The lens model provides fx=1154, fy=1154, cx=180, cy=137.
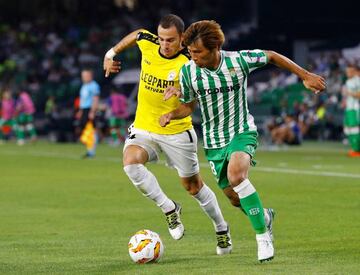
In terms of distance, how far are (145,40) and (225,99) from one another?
196 centimetres

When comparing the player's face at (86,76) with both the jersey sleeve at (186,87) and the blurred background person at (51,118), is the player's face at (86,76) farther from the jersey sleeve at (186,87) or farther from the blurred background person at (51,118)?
the jersey sleeve at (186,87)

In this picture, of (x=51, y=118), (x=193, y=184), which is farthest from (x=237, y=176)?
(x=51, y=118)

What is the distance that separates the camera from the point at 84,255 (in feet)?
36.0

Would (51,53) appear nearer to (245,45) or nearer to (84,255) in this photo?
(245,45)

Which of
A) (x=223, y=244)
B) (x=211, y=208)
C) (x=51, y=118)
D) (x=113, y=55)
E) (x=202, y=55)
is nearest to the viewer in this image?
(x=202, y=55)

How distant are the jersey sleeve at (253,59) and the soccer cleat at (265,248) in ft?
5.05

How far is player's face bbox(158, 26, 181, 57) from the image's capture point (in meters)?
11.5

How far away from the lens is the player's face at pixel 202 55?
10211mm

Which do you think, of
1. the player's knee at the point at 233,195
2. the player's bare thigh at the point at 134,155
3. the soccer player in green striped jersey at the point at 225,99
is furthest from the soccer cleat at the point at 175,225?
the soccer player in green striped jersey at the point at 225,99

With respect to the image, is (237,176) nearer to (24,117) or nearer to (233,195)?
(233,195)

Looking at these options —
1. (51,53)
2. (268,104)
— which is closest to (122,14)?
(51,53)

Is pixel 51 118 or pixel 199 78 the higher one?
pixel 199 78

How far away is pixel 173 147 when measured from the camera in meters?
11.8

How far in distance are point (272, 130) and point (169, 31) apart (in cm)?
2554
